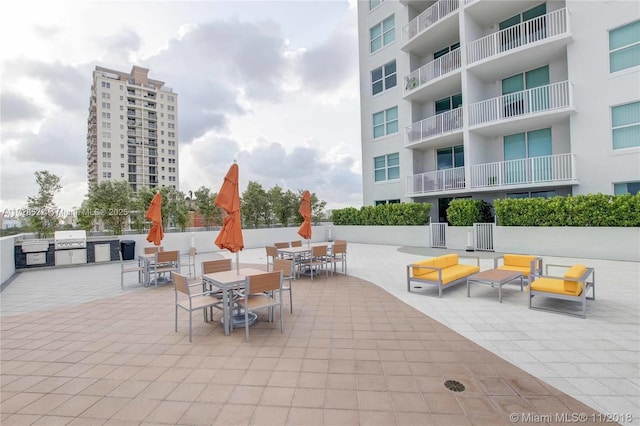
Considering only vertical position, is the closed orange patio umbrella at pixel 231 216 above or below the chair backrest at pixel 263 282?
above

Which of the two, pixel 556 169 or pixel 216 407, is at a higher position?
pixel 556 169

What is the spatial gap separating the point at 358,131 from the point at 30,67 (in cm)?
1849

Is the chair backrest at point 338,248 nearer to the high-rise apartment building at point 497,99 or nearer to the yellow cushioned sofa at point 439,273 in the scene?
the yellow cushioned sofa at point 439,273

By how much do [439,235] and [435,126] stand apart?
665 centimetres

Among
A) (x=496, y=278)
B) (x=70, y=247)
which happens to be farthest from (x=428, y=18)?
(x=70, y=247)

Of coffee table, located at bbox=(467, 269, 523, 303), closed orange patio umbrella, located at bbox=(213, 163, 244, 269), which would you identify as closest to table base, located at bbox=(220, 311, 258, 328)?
closed orange patio umbrella, located at bbox=(213, 163, 244, 269)

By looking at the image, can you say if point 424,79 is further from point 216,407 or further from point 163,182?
point 163,182

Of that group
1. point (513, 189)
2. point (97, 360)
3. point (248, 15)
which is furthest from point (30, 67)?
point (513, 189)

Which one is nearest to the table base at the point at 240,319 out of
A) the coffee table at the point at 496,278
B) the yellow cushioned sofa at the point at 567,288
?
the coffee table at the point at 496,278

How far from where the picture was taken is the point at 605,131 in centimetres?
1209

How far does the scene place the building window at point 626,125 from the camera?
37.7 feet

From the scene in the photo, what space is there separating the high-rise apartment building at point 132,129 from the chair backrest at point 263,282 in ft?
246

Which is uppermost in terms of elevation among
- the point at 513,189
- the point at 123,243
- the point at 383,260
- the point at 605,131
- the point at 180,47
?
the point at 180,47

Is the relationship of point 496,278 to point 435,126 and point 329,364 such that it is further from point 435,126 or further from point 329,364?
point 435,126
